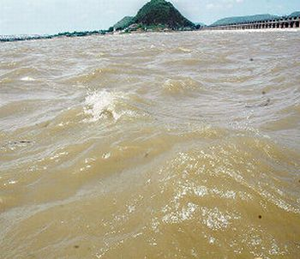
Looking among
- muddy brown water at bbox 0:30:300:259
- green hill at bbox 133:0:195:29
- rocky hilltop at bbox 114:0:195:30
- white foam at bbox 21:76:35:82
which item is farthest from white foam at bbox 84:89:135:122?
green hill at bbox 133:0:195:29

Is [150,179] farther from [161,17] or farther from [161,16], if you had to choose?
[161,16]

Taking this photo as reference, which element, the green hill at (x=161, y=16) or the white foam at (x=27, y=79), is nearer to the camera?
the white foam at (x=27, y=79)

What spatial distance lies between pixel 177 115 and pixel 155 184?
2.68 meters

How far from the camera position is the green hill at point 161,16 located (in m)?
151

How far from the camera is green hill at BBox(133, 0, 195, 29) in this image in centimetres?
15138

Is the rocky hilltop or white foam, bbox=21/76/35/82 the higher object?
the rocky hilltop

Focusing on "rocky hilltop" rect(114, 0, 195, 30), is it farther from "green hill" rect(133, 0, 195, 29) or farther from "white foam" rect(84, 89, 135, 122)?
"white foam" rect(84, 89, 135, 122)

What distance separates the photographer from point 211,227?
264 centimetres

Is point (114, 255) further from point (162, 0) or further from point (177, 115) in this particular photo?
point (162, 0)

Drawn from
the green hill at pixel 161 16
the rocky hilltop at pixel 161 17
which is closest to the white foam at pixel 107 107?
the rocky hilltop at pixel 161 17

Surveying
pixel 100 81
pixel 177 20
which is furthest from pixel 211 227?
pixel 177 20

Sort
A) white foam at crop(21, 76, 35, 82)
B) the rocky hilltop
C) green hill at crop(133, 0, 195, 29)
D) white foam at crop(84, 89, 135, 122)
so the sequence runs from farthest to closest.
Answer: green hill at crop(133, 0, 195, 29)
the rocky hilltop
white foam at crop(21, 76, 35, 82)
white foam at crop(84, 89, 135, 122)

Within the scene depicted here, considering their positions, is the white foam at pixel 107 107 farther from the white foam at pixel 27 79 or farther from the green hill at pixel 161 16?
the green hill at pixel 161 16

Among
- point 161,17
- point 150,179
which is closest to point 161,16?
point 161,17
